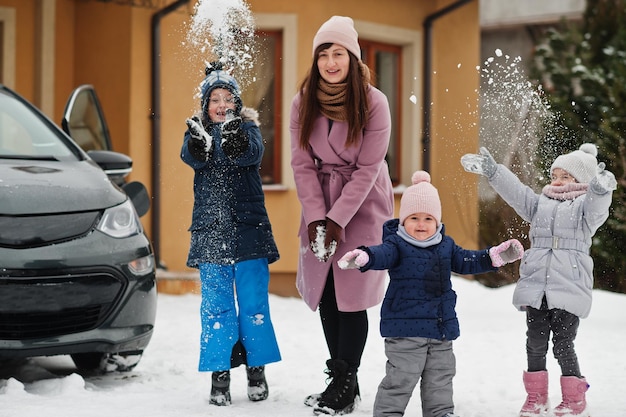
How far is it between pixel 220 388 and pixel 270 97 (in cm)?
597

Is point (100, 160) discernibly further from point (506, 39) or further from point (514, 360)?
point (506, 39)

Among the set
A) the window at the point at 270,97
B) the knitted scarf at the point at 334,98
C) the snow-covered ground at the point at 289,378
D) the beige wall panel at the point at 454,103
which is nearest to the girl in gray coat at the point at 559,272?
the snow-covered ground at the point at 289,378

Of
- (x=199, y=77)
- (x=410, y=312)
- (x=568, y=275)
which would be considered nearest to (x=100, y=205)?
(x=410, y=312)

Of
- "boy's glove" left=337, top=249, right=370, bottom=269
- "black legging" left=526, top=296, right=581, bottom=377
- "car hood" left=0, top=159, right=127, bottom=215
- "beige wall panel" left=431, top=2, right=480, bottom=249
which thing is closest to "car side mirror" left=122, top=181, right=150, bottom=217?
"car hood" left=0, top=159, right=127, bottom=215

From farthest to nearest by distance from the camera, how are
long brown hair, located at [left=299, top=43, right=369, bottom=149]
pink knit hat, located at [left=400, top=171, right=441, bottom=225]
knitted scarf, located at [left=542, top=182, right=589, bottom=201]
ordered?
long brown hair, located at [left=299, top=43, right=369, bottom=149] < knitted scarf, located at [left=542, top=182, right=589, bottom=201] < pink knit hat, located at [left=400, top=171, right=441, bottom=225]

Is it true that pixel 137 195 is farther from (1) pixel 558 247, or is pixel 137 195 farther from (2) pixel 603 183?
(2) pixel 603 183

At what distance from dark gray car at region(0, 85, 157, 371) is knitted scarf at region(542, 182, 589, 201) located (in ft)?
6.76

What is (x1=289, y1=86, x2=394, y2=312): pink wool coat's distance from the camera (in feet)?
16.3

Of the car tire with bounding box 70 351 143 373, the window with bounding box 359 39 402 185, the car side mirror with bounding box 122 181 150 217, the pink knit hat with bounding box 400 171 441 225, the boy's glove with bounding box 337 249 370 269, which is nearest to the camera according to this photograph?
the boy's glove with bounding box 337 249 370 269

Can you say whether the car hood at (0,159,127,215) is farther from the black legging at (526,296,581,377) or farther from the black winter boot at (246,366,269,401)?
the black legging at (526,296,581,377)

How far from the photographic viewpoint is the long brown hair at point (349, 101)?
16.3 feet

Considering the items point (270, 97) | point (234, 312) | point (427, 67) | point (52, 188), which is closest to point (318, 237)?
point (234, 312)

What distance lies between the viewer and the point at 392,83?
11.7 m

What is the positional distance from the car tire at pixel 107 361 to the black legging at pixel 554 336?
210cm
